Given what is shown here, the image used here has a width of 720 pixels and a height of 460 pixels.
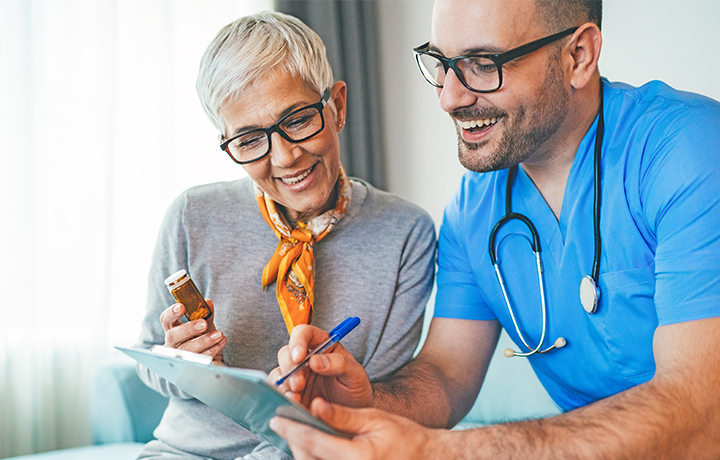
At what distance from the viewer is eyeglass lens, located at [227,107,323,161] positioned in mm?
1226

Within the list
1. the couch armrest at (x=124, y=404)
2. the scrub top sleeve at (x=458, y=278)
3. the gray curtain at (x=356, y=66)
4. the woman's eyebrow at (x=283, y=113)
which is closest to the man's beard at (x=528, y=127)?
the scrub top sleeve at (x=458, y=278)

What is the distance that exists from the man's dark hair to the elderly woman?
1.65 ft

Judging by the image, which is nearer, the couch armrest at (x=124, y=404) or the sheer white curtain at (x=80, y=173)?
the couch armrest at (x=124, y=404)

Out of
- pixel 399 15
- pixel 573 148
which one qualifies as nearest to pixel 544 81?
pixel 573 148

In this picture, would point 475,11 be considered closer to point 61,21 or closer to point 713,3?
point 713,3

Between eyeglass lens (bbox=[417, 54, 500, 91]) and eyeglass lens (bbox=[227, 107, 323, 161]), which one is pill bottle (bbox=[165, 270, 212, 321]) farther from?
eyeglass lens (bbox=[417, 54, 500, 91])

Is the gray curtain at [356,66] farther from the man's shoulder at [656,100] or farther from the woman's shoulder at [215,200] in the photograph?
the man's shoulder at [656,100]

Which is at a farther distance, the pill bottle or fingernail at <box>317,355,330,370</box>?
the pill bottle

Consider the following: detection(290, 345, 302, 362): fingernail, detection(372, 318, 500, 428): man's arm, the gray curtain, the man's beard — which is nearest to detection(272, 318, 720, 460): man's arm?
detection(290, 345, 302, 362): fingernail

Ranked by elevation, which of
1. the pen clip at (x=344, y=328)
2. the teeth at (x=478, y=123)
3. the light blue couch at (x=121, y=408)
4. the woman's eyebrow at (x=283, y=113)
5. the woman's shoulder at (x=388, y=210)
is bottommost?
the light blue couch at (x=121, y=408)

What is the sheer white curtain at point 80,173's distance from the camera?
2100 mm

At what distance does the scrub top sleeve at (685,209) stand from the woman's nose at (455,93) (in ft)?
1.20

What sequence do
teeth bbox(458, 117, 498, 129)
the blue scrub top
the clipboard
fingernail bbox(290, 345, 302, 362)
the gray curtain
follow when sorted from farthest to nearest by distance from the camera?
the gray curtain → teeth bbox(458, 117, 498, 129) → the blue scrub top → fingernail bbox(290, 345, 302, 362) → the clipboard

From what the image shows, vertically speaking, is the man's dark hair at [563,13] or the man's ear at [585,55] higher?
the man's dark hair at [563,13]
